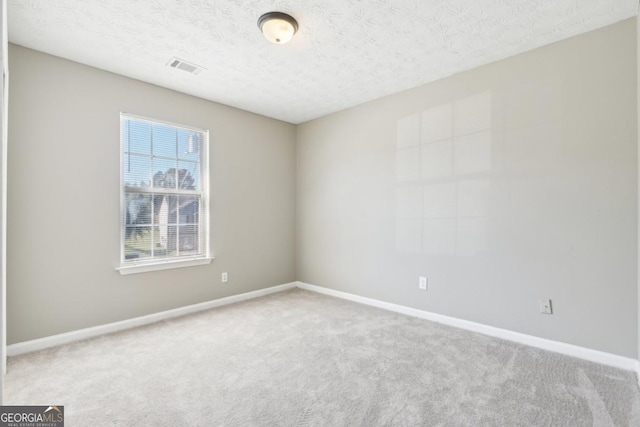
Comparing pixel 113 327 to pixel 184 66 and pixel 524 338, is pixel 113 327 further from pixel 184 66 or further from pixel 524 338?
pixel 524 338

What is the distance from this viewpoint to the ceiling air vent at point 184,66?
115 inches

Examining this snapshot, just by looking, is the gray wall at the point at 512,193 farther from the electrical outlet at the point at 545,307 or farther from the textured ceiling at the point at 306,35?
the textured ceiling at the point at 306,35

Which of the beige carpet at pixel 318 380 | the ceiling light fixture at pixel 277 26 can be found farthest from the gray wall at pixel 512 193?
the ceiling light fixture at pixel 277 26

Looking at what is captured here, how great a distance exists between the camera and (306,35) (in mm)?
2543

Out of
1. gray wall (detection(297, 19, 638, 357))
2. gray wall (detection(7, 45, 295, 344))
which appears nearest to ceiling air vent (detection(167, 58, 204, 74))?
gray wall (detection(7, 45, 295, 344))

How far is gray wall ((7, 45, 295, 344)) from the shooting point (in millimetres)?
2660

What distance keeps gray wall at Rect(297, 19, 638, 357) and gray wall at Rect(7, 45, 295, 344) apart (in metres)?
1.81

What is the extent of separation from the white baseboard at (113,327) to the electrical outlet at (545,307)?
10.2 ft

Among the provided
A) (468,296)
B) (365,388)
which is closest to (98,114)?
(365,388)

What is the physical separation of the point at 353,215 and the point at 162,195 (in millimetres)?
2216

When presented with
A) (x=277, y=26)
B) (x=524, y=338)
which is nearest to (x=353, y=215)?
(x=524, y=338)

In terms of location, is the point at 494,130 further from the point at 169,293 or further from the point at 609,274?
the point at 169,293

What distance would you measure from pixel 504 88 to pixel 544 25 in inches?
22.0

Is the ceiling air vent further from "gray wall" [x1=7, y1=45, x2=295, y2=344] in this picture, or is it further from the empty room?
"gray wall" [x1=7, y1=45, x2=295, y2=344]
